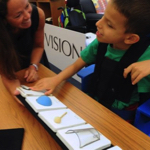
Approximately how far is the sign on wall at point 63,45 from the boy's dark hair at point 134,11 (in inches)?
31.7

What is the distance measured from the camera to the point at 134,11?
1.93ft

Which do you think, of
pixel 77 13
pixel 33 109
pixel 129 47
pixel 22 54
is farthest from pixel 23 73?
pixel 77 13

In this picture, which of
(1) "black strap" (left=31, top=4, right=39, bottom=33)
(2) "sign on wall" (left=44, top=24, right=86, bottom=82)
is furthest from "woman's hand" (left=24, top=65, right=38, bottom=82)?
(2) "sign on wall" (left=44, top=24, right=86, bottom=82)

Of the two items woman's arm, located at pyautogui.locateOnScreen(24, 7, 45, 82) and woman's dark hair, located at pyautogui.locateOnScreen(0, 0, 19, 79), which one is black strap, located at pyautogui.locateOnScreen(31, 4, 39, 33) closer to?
woman's arm, located at pyautogui.locateOnScreen(24, 7, 45, 82)

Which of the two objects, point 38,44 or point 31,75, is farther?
point 38,44

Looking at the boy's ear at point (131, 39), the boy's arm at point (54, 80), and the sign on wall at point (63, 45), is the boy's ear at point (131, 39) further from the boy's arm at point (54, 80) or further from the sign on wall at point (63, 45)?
the sign on wall at point (63, 45)

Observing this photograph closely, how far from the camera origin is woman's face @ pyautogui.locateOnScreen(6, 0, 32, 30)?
0.69 m

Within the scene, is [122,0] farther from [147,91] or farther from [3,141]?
[3,141]

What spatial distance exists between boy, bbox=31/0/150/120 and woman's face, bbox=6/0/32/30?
0.28 meters

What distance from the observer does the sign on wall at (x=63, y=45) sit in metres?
1.51

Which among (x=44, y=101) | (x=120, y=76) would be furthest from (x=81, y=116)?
(x=120, y=76)

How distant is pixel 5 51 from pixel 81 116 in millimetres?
411

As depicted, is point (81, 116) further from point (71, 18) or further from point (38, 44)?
point (71, 18)

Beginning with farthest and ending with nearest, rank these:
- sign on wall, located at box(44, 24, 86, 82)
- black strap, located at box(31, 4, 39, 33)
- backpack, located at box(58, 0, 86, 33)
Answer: backpack, located at box(58, 0, 86, 33) < sign on wall, located at box(44, 24, 86, 82) < black strap, located at box(31, 4, 39, 33)
